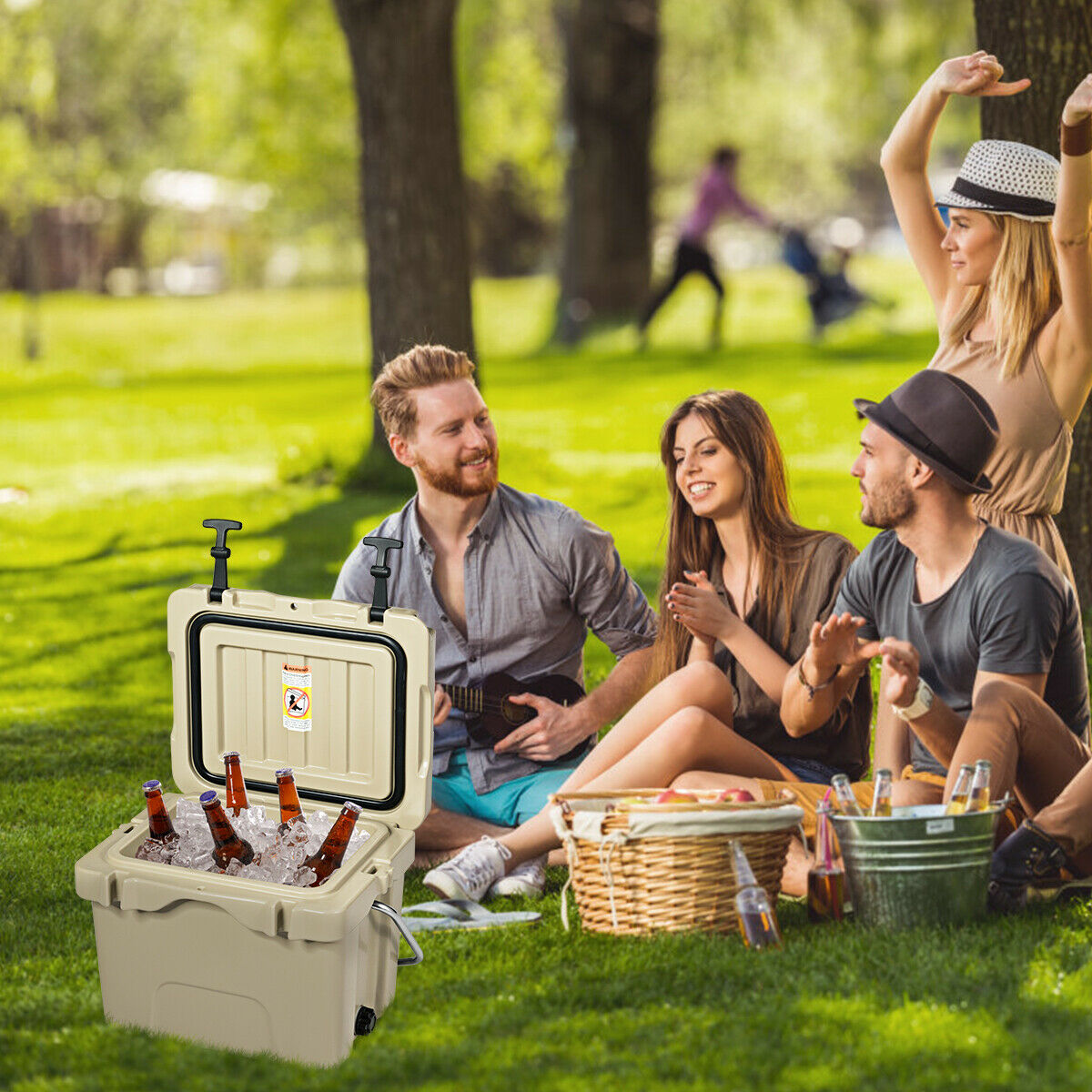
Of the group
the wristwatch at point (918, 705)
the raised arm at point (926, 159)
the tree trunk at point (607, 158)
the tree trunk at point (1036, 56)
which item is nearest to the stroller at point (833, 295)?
the tree trunk at point (607, 158)

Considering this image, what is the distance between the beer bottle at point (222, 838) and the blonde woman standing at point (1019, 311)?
1.75 metres

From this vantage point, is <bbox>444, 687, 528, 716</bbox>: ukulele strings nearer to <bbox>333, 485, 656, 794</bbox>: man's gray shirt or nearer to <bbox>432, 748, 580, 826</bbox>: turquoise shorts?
<bbox>333, 485, 656, 794</bbox>: man's gray shirt

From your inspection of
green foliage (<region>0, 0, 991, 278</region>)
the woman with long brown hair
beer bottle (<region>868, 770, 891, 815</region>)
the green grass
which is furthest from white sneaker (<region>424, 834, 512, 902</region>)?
green foliage (<region>0, 0, 991, 278</region>)

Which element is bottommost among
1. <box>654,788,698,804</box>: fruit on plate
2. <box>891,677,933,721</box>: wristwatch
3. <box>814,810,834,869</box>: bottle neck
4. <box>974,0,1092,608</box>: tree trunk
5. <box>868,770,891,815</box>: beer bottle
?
<box>814,810,834,869</box>: bottle neck

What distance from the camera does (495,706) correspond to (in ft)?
12.7

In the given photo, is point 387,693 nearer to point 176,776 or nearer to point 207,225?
point 176,776

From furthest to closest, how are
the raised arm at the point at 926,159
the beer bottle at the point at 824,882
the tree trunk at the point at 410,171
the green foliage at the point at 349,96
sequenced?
the green foliage at the point at 349,96, the tree trunk at the point at 410,171, the raised arm at the point at 926,159, the beer bottle at the point at 824,882

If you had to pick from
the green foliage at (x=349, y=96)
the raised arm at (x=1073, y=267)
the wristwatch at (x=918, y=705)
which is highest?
the green foliage at (x=349, y=96)

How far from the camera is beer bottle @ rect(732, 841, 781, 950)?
10.4 feet

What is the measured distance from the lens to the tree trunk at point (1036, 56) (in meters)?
5.32

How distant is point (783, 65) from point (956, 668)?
25000mm

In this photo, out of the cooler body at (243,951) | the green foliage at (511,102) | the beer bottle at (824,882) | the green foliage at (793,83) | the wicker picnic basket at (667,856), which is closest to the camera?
the cooler body at (243,951)

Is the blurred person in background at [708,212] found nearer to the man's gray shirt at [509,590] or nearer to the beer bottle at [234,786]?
the man's gray shirt at [509,590]

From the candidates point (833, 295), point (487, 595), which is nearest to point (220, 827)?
point (487, 595)
